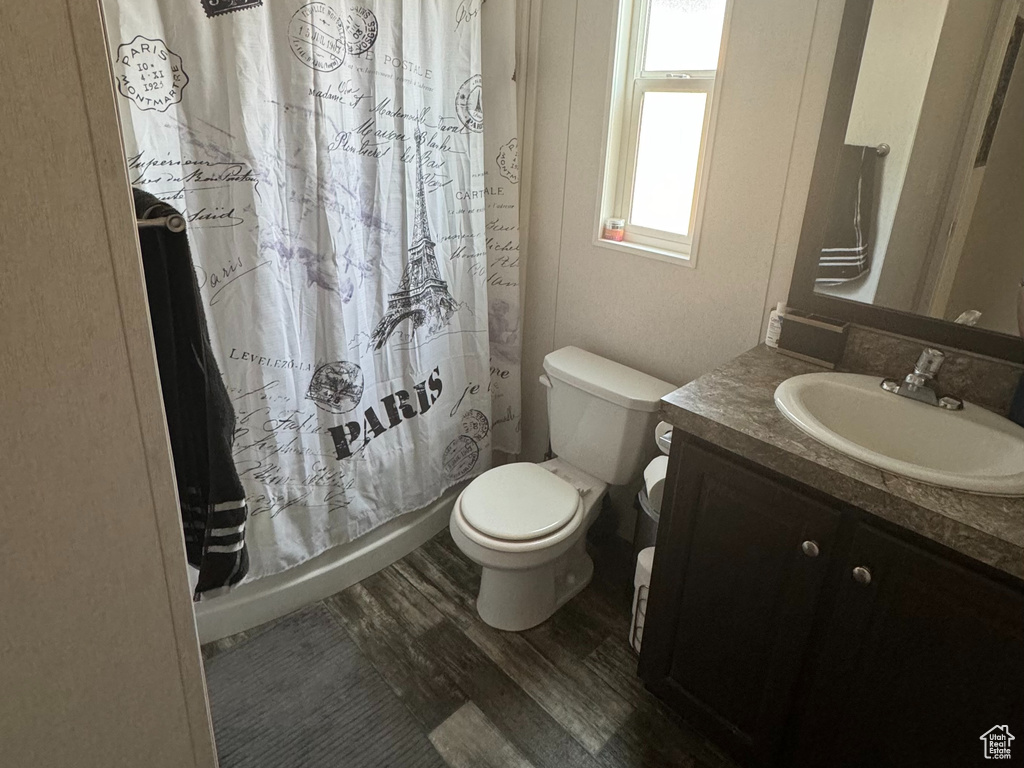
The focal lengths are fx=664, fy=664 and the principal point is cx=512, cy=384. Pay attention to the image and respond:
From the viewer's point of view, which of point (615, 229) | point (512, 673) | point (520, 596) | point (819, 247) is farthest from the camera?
point (615, 229)

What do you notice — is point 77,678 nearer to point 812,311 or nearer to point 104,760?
point 104,760

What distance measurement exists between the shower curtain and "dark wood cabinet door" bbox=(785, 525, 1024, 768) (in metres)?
1.35

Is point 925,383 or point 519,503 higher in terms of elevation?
point 925,383

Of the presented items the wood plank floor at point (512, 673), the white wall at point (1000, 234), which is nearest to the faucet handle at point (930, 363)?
the white wall at point (1000, 234)

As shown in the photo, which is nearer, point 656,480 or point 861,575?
point 861,575

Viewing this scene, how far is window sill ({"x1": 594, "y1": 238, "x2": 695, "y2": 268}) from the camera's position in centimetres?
197

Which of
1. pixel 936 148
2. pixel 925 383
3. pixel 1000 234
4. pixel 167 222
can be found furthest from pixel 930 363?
pixel 167 222

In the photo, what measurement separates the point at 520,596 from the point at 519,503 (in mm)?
300

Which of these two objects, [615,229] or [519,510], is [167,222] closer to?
[519,510]

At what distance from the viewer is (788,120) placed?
1.67 meters

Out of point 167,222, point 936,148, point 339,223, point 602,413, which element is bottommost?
point 602,413

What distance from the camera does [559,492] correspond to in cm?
204

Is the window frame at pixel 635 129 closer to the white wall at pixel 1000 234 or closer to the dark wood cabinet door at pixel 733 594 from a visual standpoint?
the white wall at pixel 1000 234

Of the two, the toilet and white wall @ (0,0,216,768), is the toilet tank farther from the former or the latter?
white wall @ (0,0,216,768)
